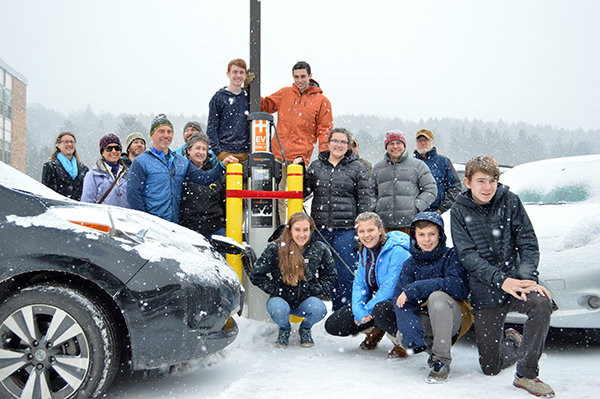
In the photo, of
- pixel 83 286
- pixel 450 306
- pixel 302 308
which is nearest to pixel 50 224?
pixel 83 286

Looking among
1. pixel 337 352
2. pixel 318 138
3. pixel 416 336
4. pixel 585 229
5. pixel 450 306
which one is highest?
pixel 318 138

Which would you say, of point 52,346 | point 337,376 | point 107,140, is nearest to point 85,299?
point 52,346

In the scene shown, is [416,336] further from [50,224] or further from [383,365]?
[50,224]

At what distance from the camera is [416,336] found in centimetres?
332

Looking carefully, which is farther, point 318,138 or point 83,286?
point 318,138

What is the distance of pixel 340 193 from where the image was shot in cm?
464

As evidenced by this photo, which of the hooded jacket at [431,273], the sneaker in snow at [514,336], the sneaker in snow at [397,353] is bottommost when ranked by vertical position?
the sneaker in snow at [397,353]

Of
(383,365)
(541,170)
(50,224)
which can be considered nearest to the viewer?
(50,224)

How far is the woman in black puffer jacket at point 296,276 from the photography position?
4000 millimetres

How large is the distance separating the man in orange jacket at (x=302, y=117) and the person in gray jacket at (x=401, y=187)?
2.46 feet

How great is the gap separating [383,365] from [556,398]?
1137mm

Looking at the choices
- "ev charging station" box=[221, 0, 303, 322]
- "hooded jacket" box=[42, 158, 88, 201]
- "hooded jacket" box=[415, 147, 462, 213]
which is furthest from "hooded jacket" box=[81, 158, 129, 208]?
"hooded jacket" box=[415, 147, 462, 213]


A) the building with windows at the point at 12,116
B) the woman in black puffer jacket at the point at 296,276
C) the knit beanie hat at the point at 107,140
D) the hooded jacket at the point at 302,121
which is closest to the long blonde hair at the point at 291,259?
the woman in black puffer jacket at the point at 296,276

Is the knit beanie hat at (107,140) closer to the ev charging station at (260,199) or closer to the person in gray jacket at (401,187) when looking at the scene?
the ev charging station at (260,199)
